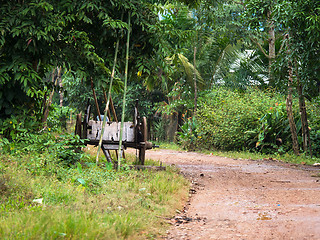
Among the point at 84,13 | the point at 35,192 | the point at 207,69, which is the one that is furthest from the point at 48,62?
the point at 207,69

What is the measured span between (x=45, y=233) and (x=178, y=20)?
18435 millimetres

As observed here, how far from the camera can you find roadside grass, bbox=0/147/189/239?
3750 mm

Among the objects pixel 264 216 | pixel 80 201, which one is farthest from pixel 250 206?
pixel 80 201

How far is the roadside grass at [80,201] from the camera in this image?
3.75 metres

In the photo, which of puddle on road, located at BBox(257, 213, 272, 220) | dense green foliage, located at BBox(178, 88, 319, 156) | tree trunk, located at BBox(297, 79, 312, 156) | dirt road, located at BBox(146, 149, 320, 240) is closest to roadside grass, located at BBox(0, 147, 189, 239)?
dirt road, located at BBox(146, 149, 320, 240)

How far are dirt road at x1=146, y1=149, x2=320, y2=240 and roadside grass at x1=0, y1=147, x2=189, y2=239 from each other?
15.5 inches

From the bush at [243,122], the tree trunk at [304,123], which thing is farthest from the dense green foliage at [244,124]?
the tree trunk at [304,123]

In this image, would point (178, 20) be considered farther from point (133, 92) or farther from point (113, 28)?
point (113, 28)

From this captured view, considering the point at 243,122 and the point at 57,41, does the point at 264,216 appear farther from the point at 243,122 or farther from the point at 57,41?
the point at 243,122

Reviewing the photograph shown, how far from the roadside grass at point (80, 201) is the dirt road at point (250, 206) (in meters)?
0.39

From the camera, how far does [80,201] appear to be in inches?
192

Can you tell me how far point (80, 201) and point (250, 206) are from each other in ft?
9.26

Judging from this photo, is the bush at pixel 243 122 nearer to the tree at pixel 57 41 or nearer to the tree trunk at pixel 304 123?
the tree trunk at pixel 304 123

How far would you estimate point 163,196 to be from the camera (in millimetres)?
6102
